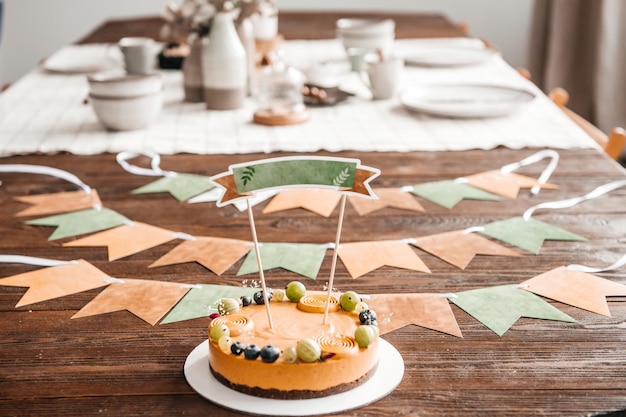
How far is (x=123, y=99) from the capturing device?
194 centimetres

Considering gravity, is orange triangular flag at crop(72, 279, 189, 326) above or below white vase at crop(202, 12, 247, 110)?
below

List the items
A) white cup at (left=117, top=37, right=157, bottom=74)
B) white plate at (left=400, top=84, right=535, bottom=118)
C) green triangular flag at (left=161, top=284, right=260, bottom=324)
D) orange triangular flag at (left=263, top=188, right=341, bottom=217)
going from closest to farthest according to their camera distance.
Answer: green triangular flag at (left=161, top=284, right=260, bottom=324) → orange triangular flag at (left=263, top=188, right=341, bottom=217) → white plate at (left=400, top=84, right=535, bottom=118) → white cup at (left=117, top=37, right=157, bottom=74)

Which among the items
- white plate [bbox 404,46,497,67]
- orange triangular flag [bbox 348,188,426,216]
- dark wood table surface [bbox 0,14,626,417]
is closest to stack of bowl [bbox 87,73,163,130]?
dark wood table surface [bbox 0,14,626,417]

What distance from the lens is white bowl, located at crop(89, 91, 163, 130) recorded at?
1944mm

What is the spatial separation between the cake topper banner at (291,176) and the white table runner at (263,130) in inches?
35.4

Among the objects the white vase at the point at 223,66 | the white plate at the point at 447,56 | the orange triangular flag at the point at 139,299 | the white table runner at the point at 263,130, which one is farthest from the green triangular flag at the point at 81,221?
the white plate at the point at 447,56

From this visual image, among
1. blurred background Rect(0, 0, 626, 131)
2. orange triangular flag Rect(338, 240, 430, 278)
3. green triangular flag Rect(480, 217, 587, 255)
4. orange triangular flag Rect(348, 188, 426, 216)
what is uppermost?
orange triangular flag Rect(338, 240, 430, 278)

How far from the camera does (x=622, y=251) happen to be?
129 cm

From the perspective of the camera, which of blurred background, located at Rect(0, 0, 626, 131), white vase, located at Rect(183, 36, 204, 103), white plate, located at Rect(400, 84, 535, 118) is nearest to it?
white plate, located at Rect(400, 84, 535, 118)

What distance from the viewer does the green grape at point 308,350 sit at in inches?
34.2

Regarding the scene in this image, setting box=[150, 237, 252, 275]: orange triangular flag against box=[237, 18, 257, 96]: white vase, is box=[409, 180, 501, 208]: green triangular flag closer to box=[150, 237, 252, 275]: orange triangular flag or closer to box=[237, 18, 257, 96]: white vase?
box=[150, 237, 252, 275]: orange triangular flag

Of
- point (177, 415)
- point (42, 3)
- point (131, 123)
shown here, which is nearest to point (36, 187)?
point (131, 123)

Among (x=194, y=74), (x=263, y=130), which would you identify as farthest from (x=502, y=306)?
(x=194, y=74)

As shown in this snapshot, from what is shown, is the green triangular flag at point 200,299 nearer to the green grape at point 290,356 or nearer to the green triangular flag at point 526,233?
the green grape at point 290,356
